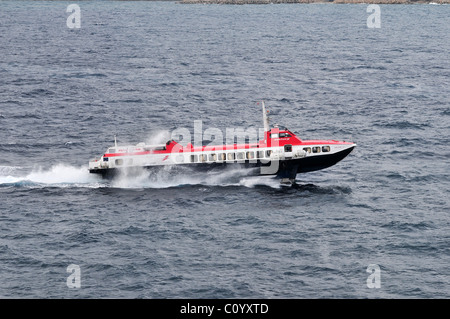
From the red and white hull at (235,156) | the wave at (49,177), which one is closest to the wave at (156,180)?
the wave at (49,177)

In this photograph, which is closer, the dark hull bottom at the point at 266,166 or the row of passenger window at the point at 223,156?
the row of passenger window at the point at 223,156

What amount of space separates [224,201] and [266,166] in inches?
300

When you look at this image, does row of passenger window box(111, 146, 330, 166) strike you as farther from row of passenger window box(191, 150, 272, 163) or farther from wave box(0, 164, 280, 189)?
wave box(0, 164, 280, 189)

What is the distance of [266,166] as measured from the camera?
269 feet

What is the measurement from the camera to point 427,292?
2288 inches

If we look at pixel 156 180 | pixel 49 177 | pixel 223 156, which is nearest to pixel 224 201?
pixel 223 156

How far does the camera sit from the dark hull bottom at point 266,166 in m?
81.7

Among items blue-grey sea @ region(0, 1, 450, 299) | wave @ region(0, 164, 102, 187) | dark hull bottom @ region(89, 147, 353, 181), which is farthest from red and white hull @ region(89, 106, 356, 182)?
wave @ region(0, 164, 102, 187)

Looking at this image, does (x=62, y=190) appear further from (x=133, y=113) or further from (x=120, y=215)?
(x=133, y=113)

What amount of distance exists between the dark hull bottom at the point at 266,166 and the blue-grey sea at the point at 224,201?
4.34ft

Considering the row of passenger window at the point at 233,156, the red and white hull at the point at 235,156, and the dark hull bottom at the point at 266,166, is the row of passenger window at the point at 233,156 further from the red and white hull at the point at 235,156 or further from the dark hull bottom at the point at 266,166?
the dark hull bottom at the point at 266,166

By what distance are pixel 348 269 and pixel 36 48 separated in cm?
14928

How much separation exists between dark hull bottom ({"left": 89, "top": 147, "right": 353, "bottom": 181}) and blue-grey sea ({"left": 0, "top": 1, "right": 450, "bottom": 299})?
1324 mm
